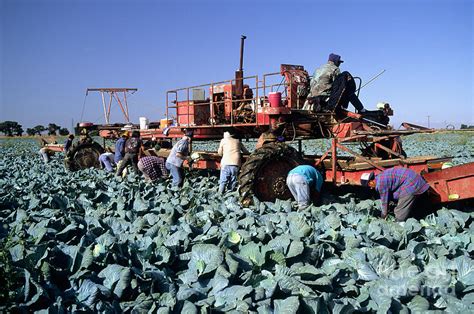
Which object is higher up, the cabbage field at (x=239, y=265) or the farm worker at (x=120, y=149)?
the farm worker at (x=120, y=149)

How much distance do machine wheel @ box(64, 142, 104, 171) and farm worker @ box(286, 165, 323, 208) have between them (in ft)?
26.2

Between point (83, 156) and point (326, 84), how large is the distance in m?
8.11

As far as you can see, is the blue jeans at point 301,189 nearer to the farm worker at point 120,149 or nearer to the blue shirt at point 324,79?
the blue shirt at point 324,79

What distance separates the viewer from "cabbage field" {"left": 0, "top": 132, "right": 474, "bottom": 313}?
127 inches

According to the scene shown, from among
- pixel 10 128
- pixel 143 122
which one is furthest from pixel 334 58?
pixel 10 128

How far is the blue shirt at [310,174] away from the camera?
22.0 ft

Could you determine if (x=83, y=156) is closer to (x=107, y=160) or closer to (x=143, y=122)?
(x=107, y=160)

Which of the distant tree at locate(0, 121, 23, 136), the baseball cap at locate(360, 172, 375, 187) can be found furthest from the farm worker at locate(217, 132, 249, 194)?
the distant tree at locate(0, 121, 23, 136)

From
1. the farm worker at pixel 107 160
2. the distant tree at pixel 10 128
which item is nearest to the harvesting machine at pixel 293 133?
the farm worker at pixel 107 160

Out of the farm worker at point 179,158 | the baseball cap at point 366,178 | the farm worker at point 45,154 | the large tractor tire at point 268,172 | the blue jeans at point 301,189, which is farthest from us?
the farm worker at point 45,154

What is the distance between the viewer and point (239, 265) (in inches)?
152

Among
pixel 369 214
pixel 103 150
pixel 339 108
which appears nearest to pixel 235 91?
pixel 339 108

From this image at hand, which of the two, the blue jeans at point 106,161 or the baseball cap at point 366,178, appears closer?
the baseball cap at point 366,178

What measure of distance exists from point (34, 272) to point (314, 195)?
4552 millimetres
